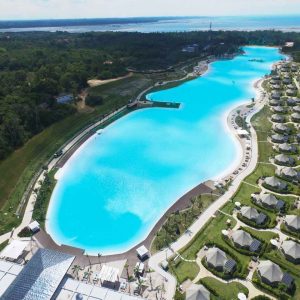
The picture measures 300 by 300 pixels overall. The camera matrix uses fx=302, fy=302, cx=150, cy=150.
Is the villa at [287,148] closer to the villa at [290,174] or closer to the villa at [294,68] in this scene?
the villa at [290,174]

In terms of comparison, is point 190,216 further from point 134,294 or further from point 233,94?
point 233,94

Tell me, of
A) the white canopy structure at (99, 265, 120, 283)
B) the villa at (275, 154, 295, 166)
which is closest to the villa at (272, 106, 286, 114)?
the villa at (275, 154, 295, 166)

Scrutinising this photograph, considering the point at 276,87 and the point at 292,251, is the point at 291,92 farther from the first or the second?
the point at 292,251

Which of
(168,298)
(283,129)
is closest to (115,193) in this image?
(168,298)

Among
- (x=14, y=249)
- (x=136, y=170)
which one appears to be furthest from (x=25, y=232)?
(x=136, y=170)

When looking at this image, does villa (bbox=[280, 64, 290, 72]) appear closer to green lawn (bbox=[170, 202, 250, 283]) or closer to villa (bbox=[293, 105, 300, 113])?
villa (bbox=[293, 105, 300, 113])

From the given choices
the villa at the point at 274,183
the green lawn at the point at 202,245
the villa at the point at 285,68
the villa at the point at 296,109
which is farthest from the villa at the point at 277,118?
the villa at the point at 285,68
